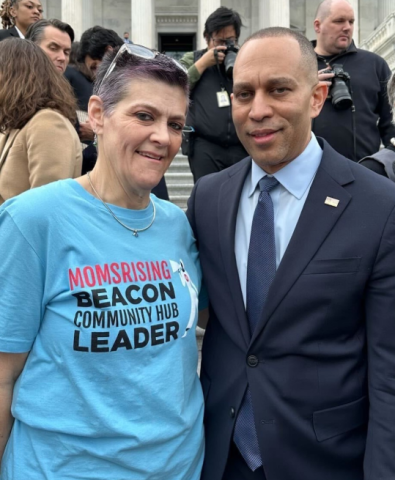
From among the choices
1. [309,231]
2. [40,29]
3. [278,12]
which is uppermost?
[40,29]

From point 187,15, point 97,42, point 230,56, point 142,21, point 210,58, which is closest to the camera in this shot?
point 97,42

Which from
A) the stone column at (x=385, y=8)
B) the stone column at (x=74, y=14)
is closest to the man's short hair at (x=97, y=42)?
the stone column at (x=74, y=14)

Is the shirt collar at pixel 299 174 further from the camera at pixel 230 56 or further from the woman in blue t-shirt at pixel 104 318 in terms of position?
the camera at pixel 230 56

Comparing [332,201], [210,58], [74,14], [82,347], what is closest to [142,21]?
[74,14]

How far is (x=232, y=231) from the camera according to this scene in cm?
204

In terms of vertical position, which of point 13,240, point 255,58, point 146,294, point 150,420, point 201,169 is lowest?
point 201,169

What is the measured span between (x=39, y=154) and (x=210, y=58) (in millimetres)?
2410

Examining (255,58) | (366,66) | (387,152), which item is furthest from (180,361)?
(366,66)

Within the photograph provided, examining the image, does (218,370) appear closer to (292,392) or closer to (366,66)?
(292,392)

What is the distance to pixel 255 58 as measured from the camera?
1.95 metres

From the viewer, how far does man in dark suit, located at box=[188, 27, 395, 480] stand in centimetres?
183

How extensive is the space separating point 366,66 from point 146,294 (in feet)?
11.8

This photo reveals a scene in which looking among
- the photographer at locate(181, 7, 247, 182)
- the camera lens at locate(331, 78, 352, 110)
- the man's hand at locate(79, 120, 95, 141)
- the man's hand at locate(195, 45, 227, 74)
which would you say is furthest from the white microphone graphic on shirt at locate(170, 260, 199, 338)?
the man's hand at locate(195, 45, 227, 74)

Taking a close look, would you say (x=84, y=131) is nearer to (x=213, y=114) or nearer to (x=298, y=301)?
(x=213, y=114)
